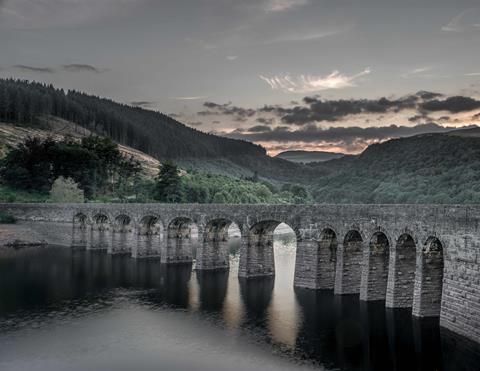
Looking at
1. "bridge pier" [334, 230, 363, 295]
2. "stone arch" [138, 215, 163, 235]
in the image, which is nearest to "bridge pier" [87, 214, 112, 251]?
"stone arch" [138, 215, 163, 235]

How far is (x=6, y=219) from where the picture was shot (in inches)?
3447

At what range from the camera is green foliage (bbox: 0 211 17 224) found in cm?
8719

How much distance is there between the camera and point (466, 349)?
96.3 feet

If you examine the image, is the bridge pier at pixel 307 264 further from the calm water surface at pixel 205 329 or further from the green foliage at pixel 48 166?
the green foliage at pixel 48 166

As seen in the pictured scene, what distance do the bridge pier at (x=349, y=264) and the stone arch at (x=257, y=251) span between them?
9013 mm

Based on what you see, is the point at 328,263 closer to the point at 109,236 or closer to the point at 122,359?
the point at 122,359

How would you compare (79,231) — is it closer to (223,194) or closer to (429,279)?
(223,194)

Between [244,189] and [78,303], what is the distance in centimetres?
10173

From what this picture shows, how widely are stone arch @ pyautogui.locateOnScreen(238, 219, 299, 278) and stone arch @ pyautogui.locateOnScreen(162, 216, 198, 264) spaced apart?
12027 millimetres

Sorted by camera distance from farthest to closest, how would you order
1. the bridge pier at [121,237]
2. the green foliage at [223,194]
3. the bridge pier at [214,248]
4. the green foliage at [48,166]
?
the green foliage at [223,194], the green foliage at [48,166], the bridge pier at [121,237], the bridge pier at [214,248]

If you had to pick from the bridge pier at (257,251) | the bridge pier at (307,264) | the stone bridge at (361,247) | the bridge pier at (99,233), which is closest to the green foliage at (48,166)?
the bridge pier at (99,233)

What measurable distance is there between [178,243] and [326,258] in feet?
72.1

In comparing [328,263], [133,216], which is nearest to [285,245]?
[133,216]

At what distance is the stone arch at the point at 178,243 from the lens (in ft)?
200
